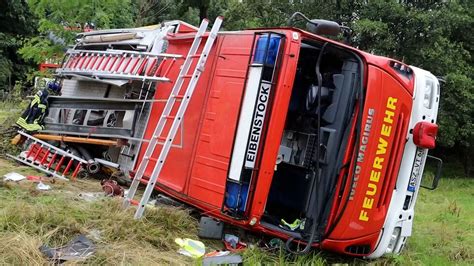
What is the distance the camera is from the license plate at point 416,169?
190 inches

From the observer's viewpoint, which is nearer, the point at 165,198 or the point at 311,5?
A: the point at 165,198

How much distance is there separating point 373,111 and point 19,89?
42.9ft

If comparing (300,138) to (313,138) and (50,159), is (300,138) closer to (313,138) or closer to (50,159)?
(313,138)

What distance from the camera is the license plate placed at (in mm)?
4828

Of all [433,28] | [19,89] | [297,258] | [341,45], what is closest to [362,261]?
[297,258]

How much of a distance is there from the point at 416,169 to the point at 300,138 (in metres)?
1.09

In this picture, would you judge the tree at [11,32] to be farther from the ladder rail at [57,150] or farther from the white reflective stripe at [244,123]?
the white reflective stripe at [244,123]

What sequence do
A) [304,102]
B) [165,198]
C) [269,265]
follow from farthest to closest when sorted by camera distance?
[165,198] → [304,102] → [269,265]

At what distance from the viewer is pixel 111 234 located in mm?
4223

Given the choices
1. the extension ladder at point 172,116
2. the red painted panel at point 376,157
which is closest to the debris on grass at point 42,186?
the extension ladder at point 172,116

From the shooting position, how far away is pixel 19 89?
49.8 feet

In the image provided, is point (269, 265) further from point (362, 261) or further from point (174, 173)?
point (174, 173)

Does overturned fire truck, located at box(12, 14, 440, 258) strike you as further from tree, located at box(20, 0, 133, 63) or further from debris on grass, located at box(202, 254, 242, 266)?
tree, located at box(20, 0, 133, 63)

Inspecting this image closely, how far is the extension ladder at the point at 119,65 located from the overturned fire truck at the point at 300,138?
0.45m
